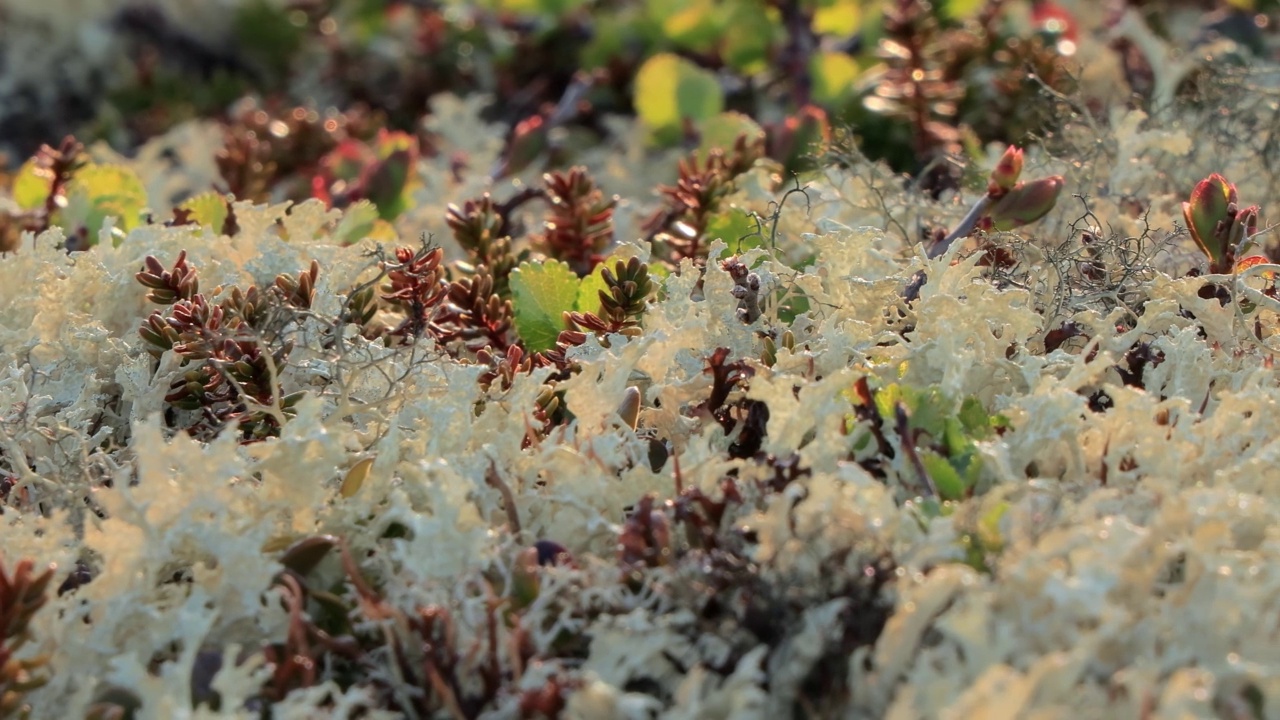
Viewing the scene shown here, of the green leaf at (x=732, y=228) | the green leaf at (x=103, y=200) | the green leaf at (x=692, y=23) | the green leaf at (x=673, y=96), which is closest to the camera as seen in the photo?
the green leaf at (x=732, y=228)

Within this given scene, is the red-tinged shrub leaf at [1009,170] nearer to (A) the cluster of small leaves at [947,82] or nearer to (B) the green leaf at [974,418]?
(B) the green leaf at [974,418]

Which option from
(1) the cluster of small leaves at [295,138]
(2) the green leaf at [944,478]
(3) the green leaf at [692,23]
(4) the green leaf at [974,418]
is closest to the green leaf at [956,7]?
(3) the green leaf at [692,23]

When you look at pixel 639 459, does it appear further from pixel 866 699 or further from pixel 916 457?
pixel 866 699

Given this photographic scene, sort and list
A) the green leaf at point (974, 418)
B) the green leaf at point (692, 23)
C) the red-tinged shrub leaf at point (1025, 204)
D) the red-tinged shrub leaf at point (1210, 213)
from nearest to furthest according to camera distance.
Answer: the green leaf at point (974, 418) → the red-tinged shrub leaf at point (1210, 213) → the red-tinged shrub leaf at point (1025, 204) → the green leaf at point (692, 23)

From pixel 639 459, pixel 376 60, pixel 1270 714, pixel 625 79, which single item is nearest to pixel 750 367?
pixel 639 459

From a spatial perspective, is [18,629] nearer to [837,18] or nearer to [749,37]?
[749,37]

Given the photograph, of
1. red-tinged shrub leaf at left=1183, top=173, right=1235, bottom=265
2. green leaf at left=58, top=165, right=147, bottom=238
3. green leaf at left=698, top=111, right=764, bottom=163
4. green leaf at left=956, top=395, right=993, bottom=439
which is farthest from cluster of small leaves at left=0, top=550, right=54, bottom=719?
green leaf at left=698, top=111, right=764, bottom=163

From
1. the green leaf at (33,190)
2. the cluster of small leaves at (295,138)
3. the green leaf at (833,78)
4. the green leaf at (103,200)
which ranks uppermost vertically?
the green leaf at (103,200)
